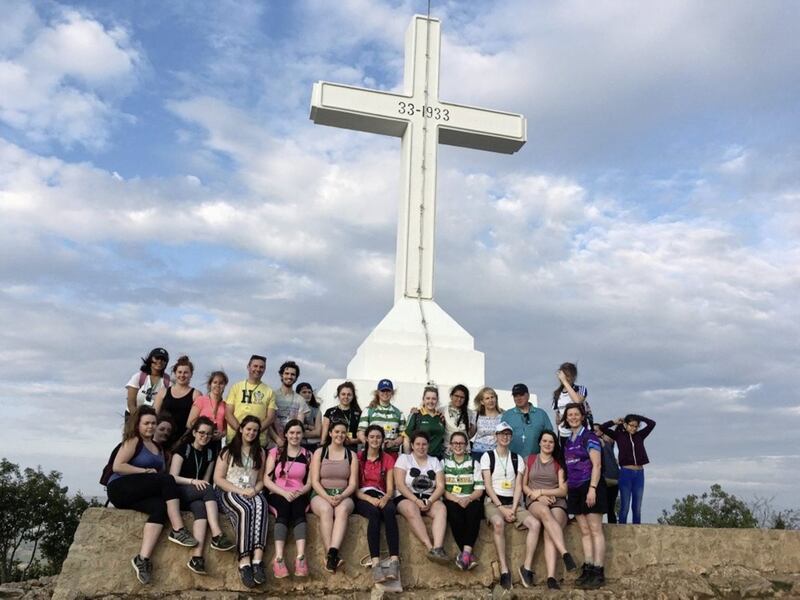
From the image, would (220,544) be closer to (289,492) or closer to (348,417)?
(289,492)

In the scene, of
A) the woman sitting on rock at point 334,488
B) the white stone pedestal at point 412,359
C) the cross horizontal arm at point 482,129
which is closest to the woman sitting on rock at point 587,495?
the woman sitting on rock at point 334,488

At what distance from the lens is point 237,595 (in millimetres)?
5281

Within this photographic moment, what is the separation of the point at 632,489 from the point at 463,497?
214 cm

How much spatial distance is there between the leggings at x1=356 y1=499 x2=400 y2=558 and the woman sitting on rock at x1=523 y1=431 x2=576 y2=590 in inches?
44.1

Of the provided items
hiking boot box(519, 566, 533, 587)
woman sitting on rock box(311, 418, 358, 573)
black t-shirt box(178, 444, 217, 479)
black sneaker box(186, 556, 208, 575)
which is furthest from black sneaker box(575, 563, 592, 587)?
black t-shirt box(178, 444, 217, 479)

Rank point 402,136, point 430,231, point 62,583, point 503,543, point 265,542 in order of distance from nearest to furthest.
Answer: point 62,583, point 265,542, point 503,543, point 430,231, point 402,136

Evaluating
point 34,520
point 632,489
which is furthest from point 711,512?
point 34,520

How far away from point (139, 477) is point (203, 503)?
0.49 m

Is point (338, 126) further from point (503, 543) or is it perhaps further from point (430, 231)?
point (503, 543)

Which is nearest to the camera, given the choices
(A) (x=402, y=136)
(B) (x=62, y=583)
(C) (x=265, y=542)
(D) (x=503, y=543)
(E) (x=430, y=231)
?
(B) (x=62, y=583)

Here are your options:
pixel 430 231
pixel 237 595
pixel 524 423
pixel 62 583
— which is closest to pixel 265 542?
pixel 237 595

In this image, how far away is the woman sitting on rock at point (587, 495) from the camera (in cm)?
603

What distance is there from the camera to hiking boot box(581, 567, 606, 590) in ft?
19.6

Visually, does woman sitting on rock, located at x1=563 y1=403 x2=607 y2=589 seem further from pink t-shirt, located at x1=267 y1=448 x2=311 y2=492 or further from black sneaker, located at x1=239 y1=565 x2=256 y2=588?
black sneaker, located at x1=239 y1=565 x2=256 y2=588
